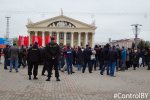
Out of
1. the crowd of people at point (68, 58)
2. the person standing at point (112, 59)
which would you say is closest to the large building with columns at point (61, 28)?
the crowd of people at point (68, 58)

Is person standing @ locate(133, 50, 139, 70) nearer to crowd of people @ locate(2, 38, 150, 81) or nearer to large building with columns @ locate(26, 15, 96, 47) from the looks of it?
crowd of people @ locate(2, 38, 150, 81)

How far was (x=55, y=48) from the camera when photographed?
16719mm

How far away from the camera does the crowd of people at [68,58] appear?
1690cm

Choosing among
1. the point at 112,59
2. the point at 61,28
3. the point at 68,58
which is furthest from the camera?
the point at 61,28

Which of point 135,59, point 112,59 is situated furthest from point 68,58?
point 135,59

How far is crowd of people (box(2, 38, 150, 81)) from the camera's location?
16.9 metres

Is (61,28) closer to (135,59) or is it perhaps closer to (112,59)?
(135,59)

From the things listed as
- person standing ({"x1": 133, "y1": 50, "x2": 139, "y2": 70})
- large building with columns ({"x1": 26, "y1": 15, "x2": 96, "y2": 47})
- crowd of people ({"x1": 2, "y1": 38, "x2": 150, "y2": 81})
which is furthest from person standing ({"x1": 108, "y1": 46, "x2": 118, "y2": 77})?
large building with columns ({"x1": 26, "y1": 15, "x2": 96, "y2": 47})

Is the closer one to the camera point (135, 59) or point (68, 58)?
point (68, 58)

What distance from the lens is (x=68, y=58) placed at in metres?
22.4

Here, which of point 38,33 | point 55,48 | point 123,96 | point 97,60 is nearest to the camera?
point 123,96

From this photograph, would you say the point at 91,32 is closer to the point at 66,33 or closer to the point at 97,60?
the point at 66,33

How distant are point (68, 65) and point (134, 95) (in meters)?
11.1

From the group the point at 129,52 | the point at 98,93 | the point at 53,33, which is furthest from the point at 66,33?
the point at 98,93
